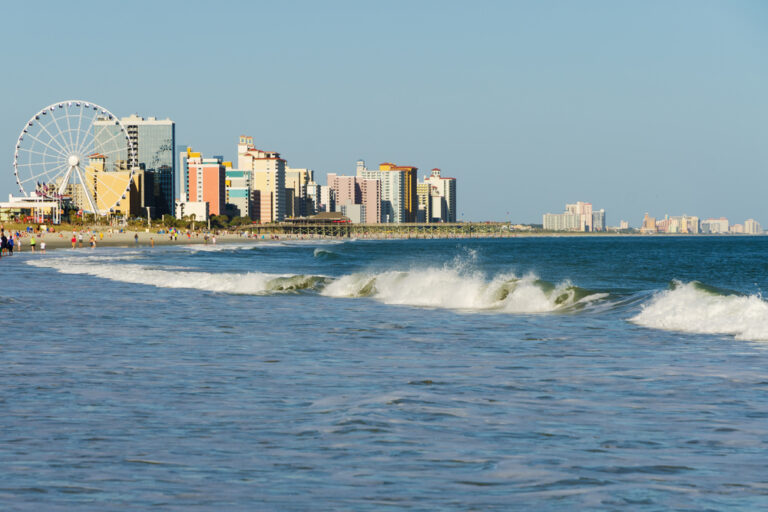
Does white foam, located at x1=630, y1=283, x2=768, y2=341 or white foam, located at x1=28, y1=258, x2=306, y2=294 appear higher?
white foam, located at x1=630, y1=283, x2=768, y2=341

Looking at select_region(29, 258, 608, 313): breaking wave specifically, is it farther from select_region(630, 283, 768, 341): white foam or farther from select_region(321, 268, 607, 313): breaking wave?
select_region(630, 283, 768, 341): white foam

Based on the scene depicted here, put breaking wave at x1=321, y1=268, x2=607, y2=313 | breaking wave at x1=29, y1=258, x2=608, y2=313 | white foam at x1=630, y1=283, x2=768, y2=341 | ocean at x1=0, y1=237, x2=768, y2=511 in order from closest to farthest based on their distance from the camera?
1. ocean at x1=0, y1=237, x2=768, y2=511
2. white foam at x1=630, y1=283, x2=768, y2=341
3. breaking wave at x1=321, y1=268, x2=607, y2=313
4. breaking wave at x1=29, y1=258, x2=608, y2=313

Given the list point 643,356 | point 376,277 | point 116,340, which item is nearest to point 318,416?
point 643,356

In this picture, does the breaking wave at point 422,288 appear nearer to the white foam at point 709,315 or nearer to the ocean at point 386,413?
the white foam at point 709,315

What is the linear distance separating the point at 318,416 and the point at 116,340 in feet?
30.0

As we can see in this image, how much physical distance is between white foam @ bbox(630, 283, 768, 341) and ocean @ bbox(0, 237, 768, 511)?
0.10 meters

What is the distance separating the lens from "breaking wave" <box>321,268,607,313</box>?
29094mm

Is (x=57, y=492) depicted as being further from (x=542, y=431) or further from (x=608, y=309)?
(x=608, y=309)

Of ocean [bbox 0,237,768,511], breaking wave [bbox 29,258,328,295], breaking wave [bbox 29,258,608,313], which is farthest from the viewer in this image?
breaking wave [bbox 29,258,328,295]

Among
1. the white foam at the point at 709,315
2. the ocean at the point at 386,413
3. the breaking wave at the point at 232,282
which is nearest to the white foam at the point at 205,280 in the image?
the breaking wave at the point at 232,282

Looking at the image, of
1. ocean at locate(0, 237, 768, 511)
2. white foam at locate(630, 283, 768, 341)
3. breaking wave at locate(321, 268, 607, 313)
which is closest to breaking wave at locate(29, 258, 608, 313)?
breaking wave at locate(321, 268, 607, 313)

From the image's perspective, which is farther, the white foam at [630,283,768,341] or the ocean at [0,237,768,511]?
the white foam at [630,283,768,341]

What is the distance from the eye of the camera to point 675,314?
22.9 m

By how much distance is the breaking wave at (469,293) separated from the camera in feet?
95.5
